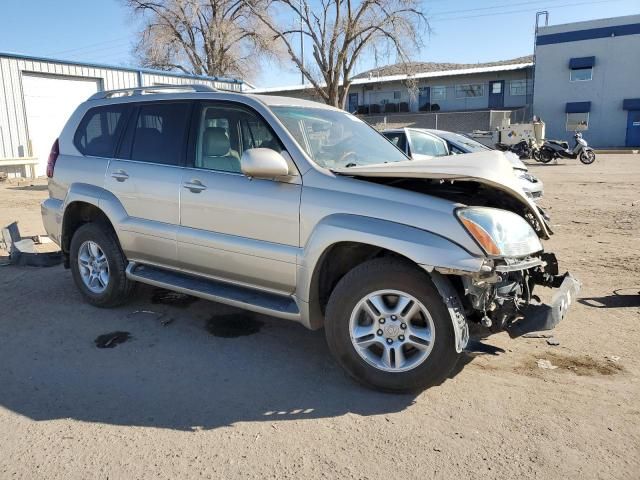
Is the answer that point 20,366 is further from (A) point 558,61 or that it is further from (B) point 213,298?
(A) point 558,61

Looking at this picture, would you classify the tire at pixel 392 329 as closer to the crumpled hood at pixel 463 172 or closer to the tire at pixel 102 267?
the crumpled hood at pixel 463 172

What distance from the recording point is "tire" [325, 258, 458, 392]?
3237 millimetres

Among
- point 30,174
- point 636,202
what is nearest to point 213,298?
point 636,202

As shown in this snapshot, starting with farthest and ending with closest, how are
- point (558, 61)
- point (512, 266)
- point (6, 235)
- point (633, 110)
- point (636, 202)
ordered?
point (558, 61) → point (633, 110) → point (636, 202) → point (6, 235) → point (512, 266)

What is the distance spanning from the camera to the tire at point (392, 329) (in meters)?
3.24

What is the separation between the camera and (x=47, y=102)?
17844 mm

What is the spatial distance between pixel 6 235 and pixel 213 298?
4339 millimetres

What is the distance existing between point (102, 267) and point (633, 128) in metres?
39.6

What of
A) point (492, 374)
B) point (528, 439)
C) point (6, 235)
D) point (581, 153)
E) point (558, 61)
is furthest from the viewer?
point (558, 61)

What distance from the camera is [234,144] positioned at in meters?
4.29

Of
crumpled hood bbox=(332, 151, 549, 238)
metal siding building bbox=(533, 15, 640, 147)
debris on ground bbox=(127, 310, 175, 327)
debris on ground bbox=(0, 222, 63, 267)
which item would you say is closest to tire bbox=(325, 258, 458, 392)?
crumpled hood bbox=(332, 151, 549, 238)

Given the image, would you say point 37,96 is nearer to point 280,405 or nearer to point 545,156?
point 280,405

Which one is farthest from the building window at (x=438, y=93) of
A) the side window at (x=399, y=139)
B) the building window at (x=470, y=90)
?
the side window at (x=399, y=139)

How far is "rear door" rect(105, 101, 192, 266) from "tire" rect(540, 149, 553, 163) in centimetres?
2181
